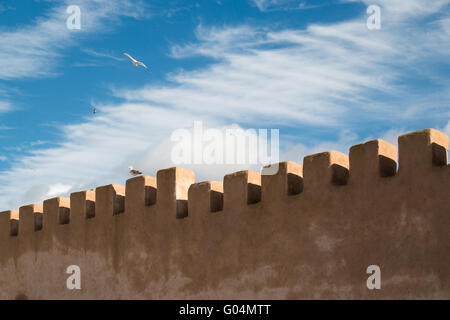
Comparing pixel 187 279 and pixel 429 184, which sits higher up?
pixel 429 184

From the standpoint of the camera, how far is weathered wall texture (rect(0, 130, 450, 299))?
312 inches

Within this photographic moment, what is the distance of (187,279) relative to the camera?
10258 millimetres

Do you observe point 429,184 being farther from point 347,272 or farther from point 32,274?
point 32,274

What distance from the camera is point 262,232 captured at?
9.45 meters

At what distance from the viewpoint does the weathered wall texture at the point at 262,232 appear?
791 centimetres

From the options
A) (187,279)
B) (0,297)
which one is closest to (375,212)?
(187,279)

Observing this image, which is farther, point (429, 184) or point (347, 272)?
point (347, 272)
